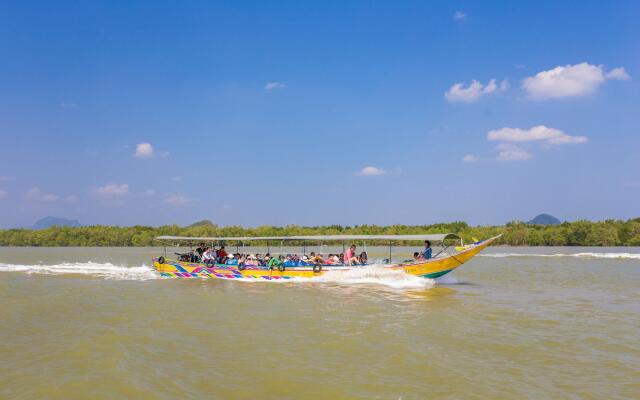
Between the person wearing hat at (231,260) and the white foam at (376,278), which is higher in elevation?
the person wearing hat at (231,260)

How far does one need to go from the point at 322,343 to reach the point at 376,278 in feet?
31.4

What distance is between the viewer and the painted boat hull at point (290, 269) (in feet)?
56.7

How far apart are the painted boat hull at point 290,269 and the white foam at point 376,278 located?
0.15 meters

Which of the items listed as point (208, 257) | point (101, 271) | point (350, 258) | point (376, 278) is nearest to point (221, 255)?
point (208, 257)

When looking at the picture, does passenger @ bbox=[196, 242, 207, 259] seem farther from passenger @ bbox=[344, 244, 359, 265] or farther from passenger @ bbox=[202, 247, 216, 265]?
passenger @ bbox=[344, 244, 359, 265]

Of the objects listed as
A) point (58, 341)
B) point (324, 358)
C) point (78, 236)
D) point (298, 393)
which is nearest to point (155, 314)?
point (58, 341)

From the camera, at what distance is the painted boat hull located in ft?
56.7

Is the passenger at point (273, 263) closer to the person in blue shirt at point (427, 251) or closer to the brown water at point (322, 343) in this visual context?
the brown water at point (322, 343)

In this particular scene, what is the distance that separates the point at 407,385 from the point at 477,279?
15.4m

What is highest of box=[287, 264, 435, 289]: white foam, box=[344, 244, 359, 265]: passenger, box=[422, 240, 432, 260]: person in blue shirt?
box=[422, 240, 432, 260]: person in blue shirt

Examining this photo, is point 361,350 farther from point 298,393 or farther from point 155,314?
point 155,314

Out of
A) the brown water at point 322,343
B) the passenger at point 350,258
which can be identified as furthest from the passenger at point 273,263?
the passenger at point 350,258

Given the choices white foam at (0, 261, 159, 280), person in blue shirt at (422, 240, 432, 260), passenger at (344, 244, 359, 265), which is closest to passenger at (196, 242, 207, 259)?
white foam at (0, 261, 159, 280)

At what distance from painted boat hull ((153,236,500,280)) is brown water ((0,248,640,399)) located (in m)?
0.91
